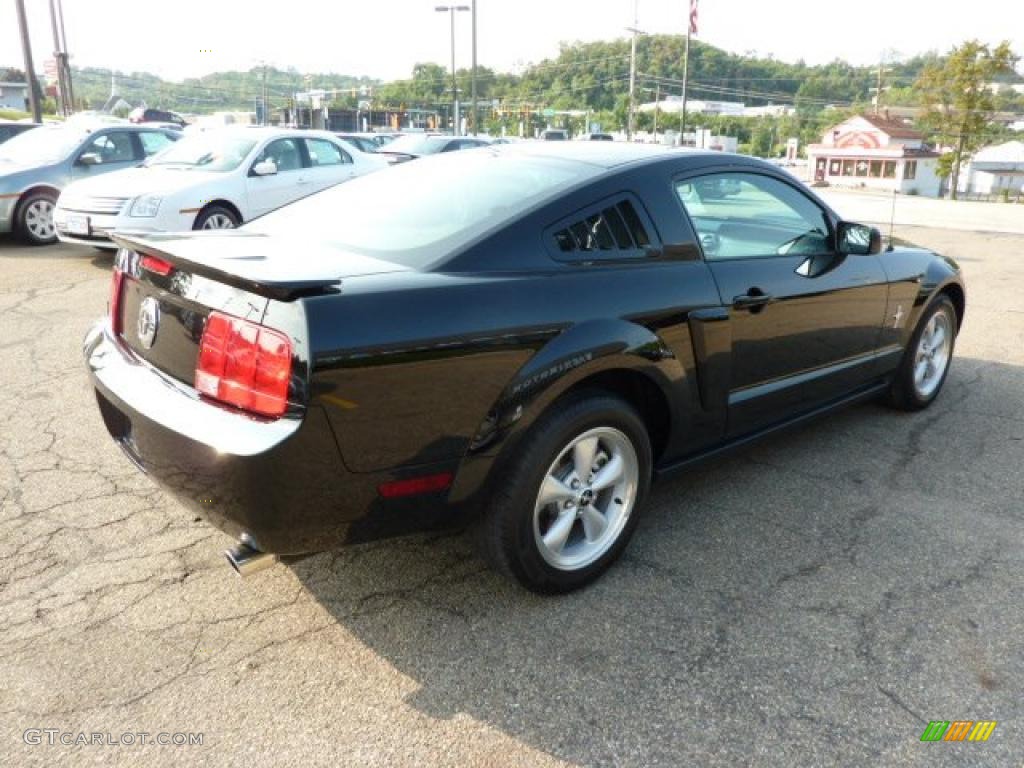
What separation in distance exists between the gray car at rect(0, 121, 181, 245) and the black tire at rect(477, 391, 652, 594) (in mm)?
9644

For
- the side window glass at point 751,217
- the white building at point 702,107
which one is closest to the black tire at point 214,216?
the side window glass at point 751,217

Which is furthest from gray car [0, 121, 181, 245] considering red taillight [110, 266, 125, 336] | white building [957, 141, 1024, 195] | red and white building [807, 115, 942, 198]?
white building [957, 141, 1024, 195]

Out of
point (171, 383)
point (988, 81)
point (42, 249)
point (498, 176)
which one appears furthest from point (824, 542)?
point (988, 81)

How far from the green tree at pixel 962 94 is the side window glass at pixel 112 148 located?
174ft

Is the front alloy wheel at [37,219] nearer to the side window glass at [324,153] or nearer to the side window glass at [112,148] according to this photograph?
the side window glass at [112,148]

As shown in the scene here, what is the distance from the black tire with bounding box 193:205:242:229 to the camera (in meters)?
8.91

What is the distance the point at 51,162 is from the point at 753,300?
10.1 meters

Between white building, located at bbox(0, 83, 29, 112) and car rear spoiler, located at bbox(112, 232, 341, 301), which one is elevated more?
white building, located at bbox(0, 83, 29, 112)

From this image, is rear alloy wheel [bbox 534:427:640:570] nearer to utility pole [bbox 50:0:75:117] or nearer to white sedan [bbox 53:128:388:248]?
white sedan [bbox 53:128:388:248]

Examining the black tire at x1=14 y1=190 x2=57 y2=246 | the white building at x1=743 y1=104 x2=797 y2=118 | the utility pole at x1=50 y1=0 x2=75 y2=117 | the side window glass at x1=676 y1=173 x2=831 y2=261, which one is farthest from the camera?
the white building at x1=743 y1=104 x2=797 y2=118

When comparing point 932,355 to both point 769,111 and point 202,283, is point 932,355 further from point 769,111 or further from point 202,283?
point 769,111

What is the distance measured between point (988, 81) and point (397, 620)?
61.2 meters

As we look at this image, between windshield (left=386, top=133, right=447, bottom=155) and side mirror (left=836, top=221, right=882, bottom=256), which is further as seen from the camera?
windshield (left=386, top=133, right=447, bottom=155)

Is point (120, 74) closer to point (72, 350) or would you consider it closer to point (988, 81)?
point (988, 81)
